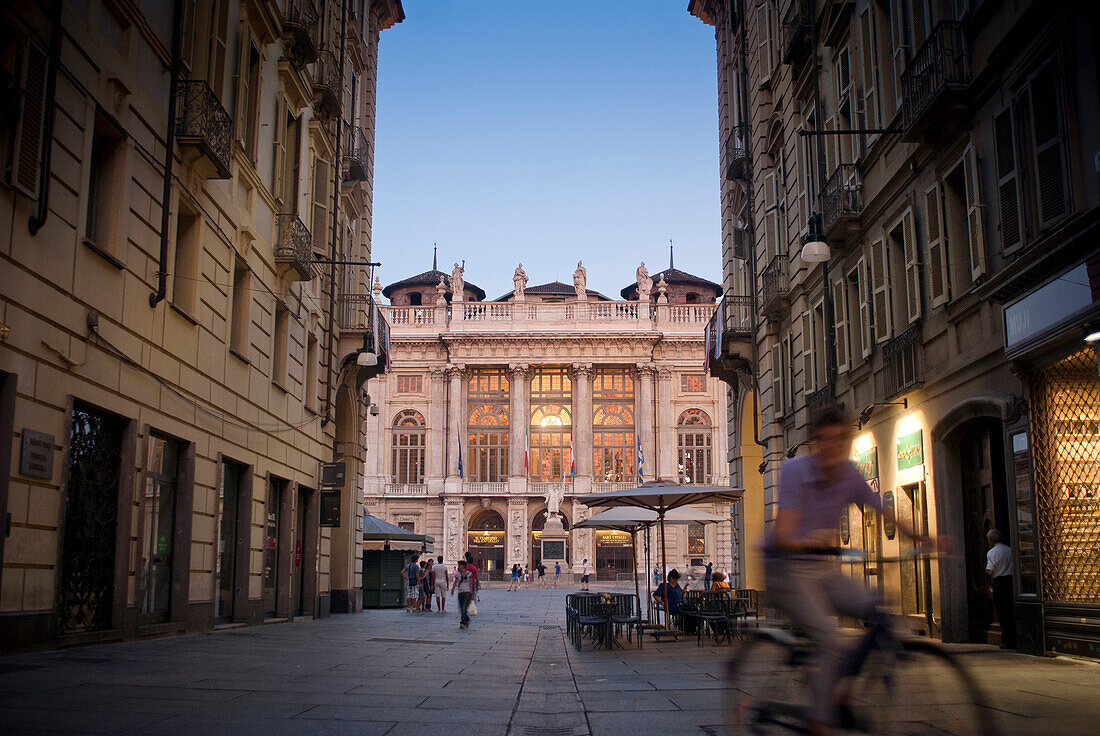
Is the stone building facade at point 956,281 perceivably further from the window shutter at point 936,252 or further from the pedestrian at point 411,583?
the pedestrian at point 411,583

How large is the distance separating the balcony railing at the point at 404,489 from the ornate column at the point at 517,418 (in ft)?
19.7

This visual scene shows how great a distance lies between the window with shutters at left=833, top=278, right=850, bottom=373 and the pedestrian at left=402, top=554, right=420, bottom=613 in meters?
17.9

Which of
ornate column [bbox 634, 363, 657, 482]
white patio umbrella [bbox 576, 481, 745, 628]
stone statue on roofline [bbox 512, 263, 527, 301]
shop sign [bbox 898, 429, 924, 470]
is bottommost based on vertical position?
white patio umbrella [bbox 576, 481, 745, 628]

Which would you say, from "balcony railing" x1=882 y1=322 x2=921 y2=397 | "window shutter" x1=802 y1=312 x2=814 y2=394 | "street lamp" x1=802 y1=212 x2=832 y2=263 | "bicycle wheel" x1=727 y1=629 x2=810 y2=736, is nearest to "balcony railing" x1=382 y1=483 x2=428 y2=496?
"window shutter" x1=802 y1=312 x2=814 y2=394

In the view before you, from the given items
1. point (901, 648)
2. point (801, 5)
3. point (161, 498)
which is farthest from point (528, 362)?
point (901, 648)

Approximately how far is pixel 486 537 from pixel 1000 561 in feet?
189

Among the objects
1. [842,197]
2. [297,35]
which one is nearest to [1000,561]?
[842,197]

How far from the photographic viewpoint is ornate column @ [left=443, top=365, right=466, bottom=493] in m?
68.9

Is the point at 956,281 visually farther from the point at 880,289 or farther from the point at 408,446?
the point at 408,446

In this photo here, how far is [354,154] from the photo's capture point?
2884 centimetres

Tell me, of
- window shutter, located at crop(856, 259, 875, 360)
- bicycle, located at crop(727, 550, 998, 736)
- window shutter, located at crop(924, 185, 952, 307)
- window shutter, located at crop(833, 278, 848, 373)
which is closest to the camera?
bicycle, located at crop(727, 550, 998, 736)

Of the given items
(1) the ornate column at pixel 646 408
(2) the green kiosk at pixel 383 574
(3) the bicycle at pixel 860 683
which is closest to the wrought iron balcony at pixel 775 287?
(2) the green kiosk at pixel 383 574

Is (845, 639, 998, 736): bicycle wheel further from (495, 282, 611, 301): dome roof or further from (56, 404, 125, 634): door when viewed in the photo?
(495, 282, 611, 301): dome roof

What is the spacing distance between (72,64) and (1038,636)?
12.6 metres
